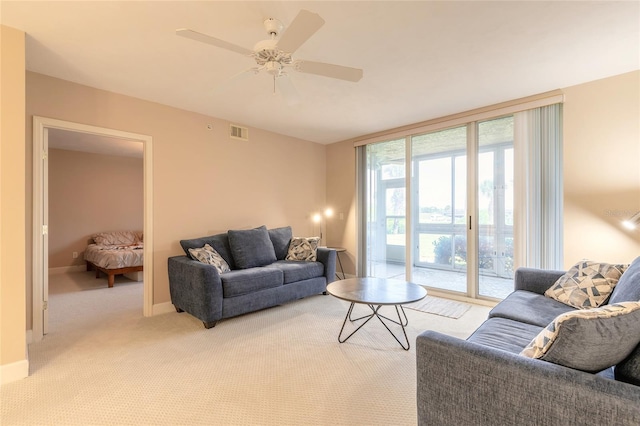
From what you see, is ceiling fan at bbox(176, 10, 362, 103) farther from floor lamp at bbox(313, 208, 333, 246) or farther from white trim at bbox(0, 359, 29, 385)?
floor lamp at bbox(313, 208, 333, 246)

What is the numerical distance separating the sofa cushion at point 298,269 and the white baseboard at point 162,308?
128 cm

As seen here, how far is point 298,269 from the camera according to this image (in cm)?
377

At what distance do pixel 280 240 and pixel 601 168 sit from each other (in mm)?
3829

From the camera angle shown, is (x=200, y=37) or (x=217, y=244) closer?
(x=200, y=37)

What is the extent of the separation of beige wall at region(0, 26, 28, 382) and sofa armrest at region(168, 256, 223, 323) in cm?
125

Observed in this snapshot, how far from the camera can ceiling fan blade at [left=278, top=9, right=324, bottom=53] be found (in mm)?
1445

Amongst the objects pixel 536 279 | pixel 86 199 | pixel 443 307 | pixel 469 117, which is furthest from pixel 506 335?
pixel 86 199

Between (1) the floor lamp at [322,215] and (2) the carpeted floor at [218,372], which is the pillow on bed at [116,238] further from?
(1) the floor lamp at [322,215]

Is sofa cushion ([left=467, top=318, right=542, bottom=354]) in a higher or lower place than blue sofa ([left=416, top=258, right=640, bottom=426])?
lower

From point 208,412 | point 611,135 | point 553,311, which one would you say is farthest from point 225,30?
point 611,135

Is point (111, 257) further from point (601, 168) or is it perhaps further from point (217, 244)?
point (601, 168)

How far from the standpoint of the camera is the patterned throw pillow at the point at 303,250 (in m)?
4.19

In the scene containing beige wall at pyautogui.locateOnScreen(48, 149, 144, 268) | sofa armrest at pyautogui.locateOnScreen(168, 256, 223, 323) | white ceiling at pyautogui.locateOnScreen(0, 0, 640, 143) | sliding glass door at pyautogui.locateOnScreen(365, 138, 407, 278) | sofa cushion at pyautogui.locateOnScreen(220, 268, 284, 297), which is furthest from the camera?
beige wall at pyautogui.locateOnScreen(48, 149, 144, 268)

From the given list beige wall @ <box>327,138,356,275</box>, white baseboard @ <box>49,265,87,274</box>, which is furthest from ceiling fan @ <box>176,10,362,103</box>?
white baseboard @ <box>49,265,87,274</box>
